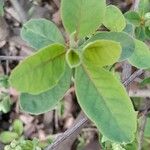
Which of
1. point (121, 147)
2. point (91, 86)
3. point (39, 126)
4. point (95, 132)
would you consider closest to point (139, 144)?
point (121, 147)

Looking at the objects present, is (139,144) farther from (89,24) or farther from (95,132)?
(95,132)

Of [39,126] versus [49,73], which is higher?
[49,73]

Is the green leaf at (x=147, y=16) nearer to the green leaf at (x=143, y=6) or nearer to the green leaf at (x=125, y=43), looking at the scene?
the green leaf at (x=143, y=6)

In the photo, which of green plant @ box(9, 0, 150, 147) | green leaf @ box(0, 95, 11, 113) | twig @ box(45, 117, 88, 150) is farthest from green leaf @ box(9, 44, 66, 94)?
green leaf @ box(0, 95, 11, 113)

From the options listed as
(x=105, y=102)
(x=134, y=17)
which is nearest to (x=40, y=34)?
(x=105, y=102)

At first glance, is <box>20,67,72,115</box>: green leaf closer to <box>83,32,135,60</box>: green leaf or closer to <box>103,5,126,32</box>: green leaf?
<box>83,32,135,60</box>: green leaf
